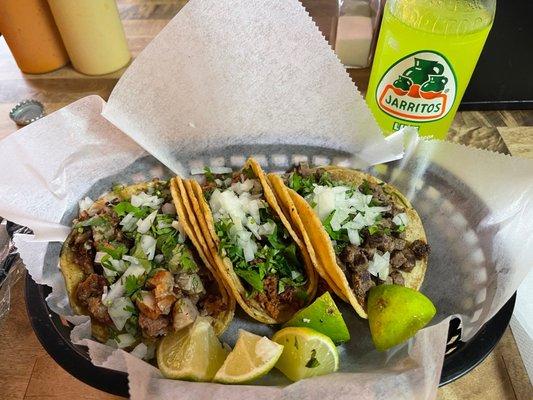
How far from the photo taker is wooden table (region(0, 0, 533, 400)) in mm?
1341

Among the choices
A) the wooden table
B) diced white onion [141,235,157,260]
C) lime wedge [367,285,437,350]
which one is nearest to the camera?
lime wedge [367,285,437,350]

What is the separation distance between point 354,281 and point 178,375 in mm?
609

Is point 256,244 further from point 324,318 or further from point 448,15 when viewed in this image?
point 448,15

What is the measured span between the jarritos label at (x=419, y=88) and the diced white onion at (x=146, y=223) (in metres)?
0.98

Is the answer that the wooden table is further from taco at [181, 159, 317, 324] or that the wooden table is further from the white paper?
the white paper

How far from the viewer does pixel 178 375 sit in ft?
3.78

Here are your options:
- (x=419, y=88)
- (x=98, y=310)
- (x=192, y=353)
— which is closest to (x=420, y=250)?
(x=419, y=88)

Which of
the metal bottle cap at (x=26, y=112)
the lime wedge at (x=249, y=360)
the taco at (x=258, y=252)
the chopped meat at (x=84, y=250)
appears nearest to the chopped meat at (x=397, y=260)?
the taco at (x=258, y=252)

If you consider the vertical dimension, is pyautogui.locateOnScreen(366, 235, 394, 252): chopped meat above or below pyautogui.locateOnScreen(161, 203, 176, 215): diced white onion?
below

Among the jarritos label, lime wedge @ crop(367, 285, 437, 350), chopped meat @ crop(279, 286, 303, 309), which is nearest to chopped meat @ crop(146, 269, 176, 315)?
chopped meat @ crop(279, 286, 303, 309)

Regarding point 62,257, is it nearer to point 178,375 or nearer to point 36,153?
point 36,153

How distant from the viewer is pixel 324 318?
1263 mm

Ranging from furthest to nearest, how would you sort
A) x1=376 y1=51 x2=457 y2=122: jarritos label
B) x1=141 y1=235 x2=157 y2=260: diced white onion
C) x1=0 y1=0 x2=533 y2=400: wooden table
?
x1=376 y1=51 x2=457 y2=122: jarritos label
x1=141 y1=235 x2=157 y2=260: diced white onion
x1=0 y1=0 x2=533 y2=400: wooden table

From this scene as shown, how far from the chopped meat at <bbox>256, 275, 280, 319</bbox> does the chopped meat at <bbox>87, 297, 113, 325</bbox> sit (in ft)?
1.56
